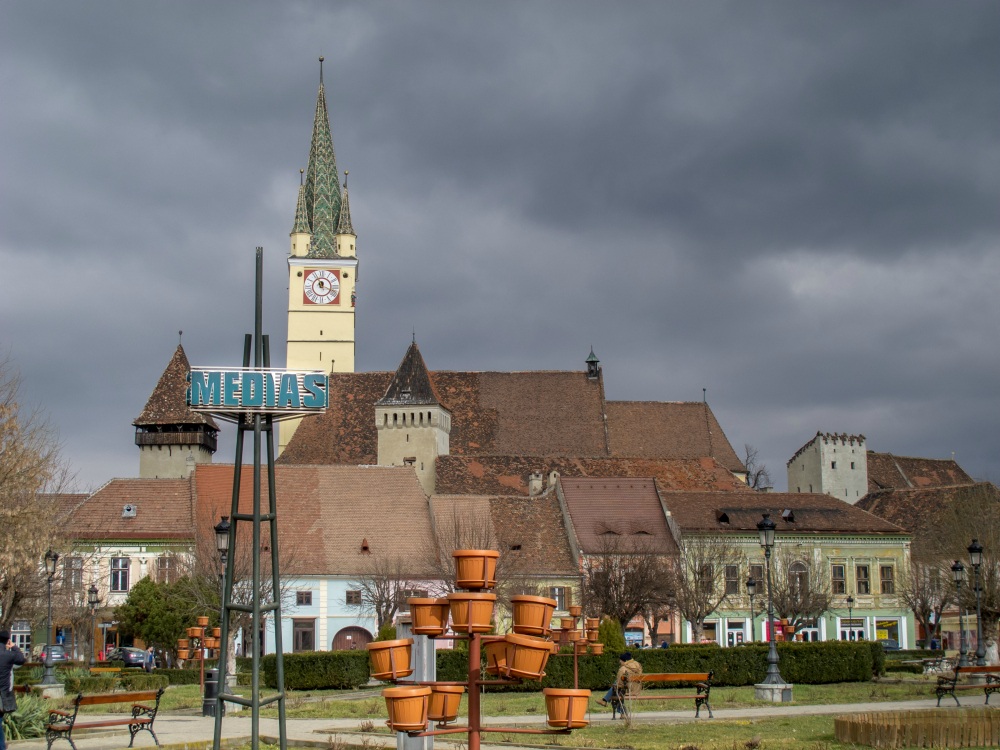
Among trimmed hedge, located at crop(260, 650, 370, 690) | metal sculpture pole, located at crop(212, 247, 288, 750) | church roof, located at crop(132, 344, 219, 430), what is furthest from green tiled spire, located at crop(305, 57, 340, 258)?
metal sculpture pole, located at crop(212, 247, 288, 750)

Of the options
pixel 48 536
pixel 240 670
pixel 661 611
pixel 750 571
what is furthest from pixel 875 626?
pixel 48 536

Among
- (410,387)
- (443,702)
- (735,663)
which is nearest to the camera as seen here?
(443,702)

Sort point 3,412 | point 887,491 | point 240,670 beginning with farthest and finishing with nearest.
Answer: point 887,491 < point 240,670 < point 3,412

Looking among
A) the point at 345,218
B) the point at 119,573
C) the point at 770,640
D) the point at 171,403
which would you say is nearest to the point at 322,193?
the point at 345,218

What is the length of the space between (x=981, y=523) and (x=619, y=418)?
2824 cm

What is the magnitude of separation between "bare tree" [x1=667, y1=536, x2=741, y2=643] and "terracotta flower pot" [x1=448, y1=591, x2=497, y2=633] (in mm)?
42365

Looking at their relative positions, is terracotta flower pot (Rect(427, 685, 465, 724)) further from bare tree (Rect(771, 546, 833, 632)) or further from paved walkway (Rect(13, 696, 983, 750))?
bare tree (Rect(771, 546, 833, 632))

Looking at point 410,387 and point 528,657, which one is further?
point 410,387

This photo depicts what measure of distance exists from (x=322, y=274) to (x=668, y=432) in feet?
105

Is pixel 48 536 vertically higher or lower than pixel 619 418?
lower

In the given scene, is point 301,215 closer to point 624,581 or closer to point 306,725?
point 624,581

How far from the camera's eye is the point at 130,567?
194ft

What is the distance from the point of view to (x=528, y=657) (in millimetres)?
10938

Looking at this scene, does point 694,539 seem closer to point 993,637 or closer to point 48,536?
point 993,637
